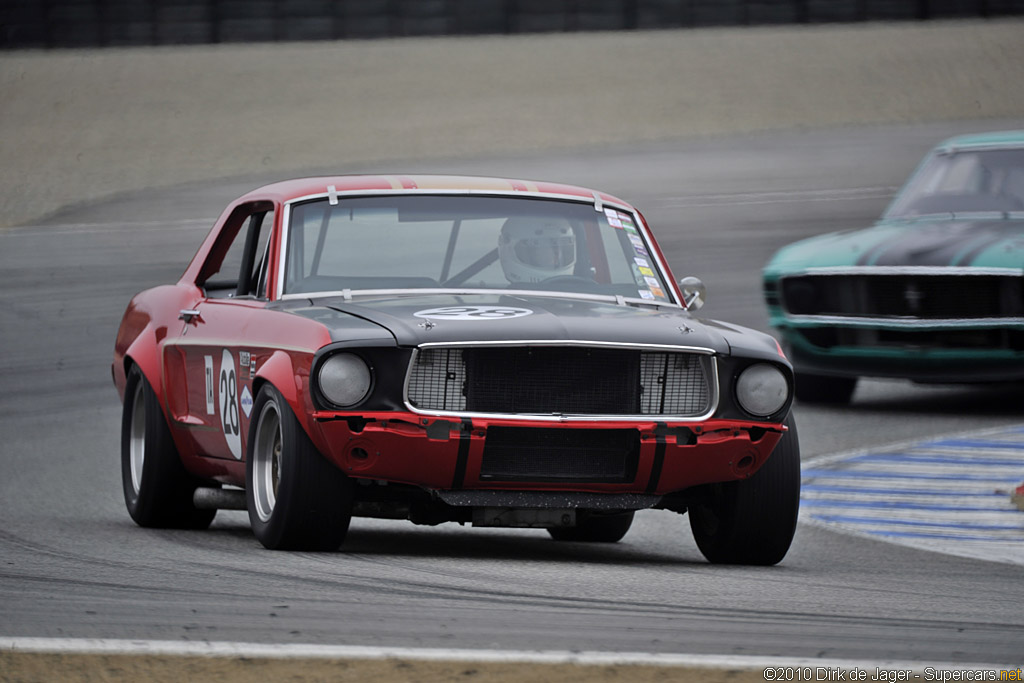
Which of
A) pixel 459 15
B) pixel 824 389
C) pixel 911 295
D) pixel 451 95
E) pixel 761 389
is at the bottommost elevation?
pixel 451 95

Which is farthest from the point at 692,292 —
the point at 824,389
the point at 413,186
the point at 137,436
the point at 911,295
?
the point at 824,389

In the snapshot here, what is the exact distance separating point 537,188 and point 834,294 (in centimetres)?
433

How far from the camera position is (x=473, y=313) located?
6199 millimetres

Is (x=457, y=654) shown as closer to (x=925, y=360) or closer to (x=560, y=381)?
(x=560, y=381)

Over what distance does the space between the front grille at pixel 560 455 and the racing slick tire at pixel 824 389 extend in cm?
609

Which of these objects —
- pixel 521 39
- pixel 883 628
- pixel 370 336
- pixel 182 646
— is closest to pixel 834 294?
pixel 370 336

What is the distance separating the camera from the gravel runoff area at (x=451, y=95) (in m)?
23.3

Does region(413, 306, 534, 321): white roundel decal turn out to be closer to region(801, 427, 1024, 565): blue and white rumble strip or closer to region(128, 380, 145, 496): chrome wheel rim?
region(128, 380, 145, 496): chrome wheel rim

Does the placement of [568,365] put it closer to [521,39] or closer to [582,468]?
[582,468]

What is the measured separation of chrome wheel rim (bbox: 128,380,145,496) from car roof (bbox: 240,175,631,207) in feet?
3.33

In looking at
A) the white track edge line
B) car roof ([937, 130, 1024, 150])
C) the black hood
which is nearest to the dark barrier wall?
car roof ([937, 130, 1024, 150])

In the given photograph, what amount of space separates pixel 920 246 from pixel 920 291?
32 centimetres

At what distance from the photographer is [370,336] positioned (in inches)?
233

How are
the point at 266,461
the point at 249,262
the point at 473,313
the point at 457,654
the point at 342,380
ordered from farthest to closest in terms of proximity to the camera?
1. the point at 249,262
2. the point at 266,461
3. the point at 473,313
4. the point at 342,380
5. the point at 457,654
